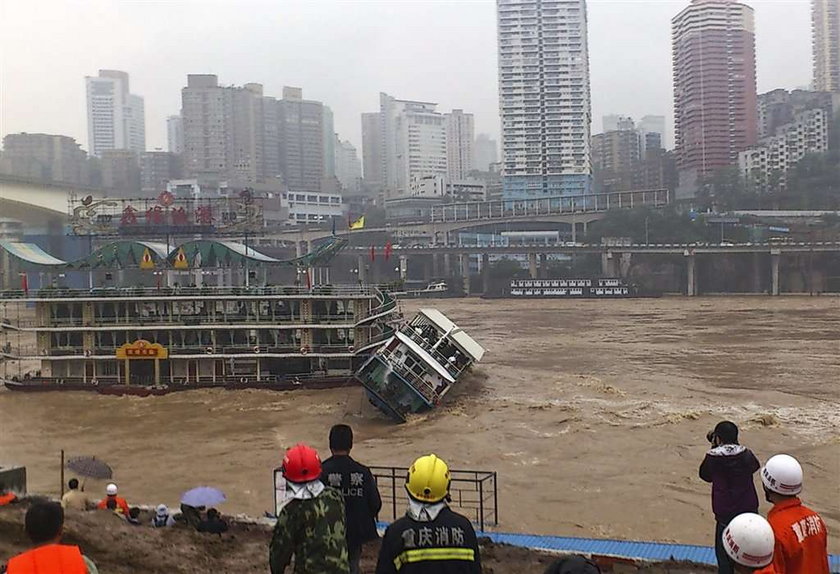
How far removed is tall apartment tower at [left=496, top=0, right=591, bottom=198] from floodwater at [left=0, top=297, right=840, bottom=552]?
9038cm

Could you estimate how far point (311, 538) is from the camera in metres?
4.50

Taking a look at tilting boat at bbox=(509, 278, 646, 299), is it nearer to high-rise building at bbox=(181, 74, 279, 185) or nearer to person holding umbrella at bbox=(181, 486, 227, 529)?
person holding umbrella at bbox=(181, 486, 227, 529)

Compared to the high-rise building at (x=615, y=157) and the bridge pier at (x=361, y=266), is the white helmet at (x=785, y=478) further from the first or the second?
the high-rise building at (x=615, y=157)

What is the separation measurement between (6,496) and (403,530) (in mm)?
8840

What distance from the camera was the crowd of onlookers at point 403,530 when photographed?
3.66 meters

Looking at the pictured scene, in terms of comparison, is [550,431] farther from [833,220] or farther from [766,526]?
[833,220]

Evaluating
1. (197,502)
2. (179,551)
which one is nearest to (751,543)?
(179,551)

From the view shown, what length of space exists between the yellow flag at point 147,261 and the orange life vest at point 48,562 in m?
33.1

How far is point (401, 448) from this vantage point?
22047 millimetres

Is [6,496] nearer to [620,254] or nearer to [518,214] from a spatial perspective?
[620,254]

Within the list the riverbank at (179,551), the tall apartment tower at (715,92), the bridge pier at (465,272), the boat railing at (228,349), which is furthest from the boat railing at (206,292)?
the tall apartment tower at (715,92)

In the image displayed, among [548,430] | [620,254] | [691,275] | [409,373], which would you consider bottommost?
[548,430]

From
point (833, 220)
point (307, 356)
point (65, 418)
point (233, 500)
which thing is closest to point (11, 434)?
point (65, 418)

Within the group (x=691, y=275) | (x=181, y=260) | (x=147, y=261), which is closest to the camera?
(x=181, y=260)
